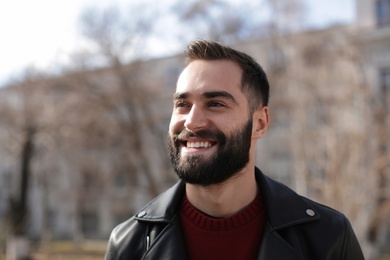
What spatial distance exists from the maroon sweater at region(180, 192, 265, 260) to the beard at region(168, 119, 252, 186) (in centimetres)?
20

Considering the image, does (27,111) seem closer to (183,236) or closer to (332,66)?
(332,66)

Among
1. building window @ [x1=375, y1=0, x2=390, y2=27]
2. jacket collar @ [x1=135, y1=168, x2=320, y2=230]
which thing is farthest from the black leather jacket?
building window @ [x1=375, y1=0, x2=390, y2=27]

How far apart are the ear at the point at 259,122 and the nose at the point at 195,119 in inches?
10.8

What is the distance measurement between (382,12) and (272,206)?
23.0m

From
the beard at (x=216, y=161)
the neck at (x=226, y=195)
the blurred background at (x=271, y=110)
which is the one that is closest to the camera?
the beard at (x=216, y=161)

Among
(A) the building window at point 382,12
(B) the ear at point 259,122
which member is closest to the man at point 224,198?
(B) the ear at point 259,122

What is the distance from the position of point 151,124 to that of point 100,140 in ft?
9.58

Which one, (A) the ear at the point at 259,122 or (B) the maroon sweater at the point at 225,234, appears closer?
(B) the maroon sweater at the point at 225,234

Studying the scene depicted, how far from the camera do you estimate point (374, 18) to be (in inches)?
897

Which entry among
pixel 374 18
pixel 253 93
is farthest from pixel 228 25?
pixel 253 93

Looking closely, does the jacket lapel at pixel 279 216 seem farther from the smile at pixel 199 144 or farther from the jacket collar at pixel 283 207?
the smile at pixel 199 144

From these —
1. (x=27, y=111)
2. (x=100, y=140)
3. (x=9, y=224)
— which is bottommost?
(x=9, y=224)

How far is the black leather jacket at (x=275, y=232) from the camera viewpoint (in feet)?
6.99

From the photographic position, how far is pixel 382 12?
22.9 meters
